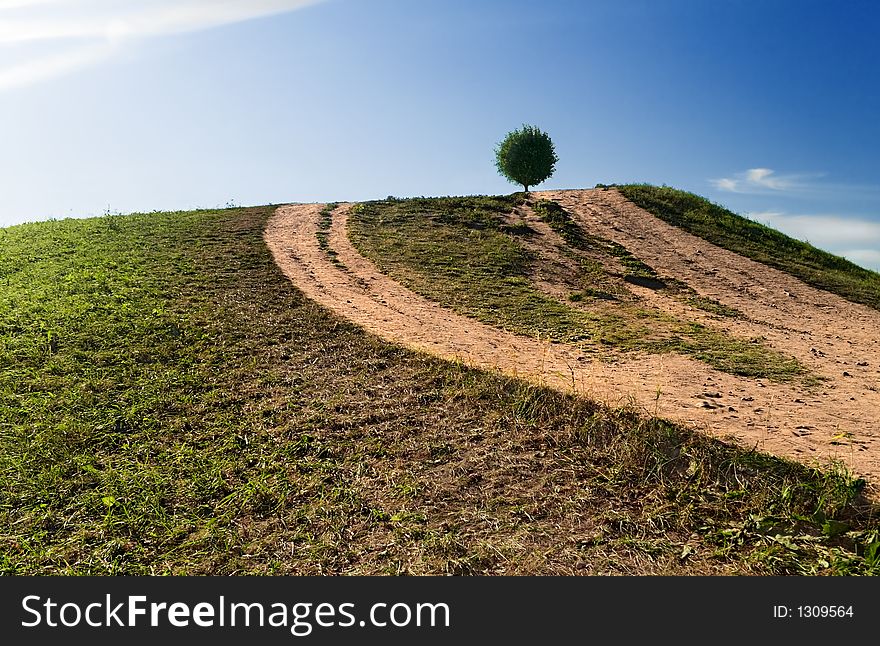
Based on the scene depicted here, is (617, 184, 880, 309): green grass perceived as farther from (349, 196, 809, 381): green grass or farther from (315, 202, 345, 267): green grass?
(315, 202, 345, 267): green grass

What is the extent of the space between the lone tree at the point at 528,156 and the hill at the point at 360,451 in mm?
25035

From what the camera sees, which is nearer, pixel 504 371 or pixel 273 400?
pixel 273 400

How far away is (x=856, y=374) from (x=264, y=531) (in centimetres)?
1033

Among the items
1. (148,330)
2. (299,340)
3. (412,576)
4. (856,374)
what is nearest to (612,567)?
(412,576)

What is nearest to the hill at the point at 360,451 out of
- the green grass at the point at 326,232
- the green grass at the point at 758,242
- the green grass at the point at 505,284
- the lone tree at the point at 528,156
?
the green grass at the point at 505,284

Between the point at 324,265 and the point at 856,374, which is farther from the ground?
the point at 324,265

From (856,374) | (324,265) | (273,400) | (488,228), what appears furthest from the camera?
(488,228)

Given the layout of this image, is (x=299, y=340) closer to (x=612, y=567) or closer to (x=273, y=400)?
(x=273, y=400)

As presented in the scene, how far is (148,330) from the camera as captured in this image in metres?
11.3

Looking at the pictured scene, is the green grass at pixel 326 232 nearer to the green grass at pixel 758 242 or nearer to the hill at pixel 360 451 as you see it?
the hill at pixel 360 451

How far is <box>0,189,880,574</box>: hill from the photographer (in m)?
5.60

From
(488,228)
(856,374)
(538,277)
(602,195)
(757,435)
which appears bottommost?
(757,435)

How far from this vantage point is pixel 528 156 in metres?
37.7

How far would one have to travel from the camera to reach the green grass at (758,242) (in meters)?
19.7
